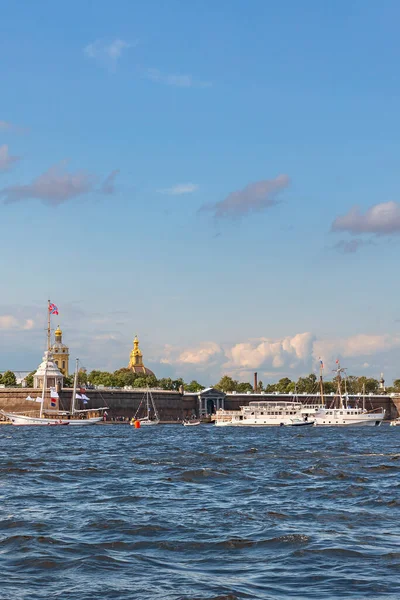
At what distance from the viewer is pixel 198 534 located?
21.6 metres

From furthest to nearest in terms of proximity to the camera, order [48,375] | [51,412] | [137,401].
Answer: [137,401] < [48,375] < [51,412]

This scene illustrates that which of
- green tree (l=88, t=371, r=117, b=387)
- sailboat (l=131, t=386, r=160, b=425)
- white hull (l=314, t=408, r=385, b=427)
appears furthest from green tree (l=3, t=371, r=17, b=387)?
Result: white hull (l=314, t=408, r=385, b=427)

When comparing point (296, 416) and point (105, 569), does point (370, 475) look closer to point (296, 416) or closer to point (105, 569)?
point (105, 569)

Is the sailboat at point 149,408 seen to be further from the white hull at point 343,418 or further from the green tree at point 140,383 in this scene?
the green tree at point 140,383

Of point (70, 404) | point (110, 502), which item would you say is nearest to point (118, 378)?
point (70, 404)

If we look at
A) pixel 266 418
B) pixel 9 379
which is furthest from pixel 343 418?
pixel 9 379

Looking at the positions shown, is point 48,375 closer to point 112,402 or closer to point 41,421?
point 112,402

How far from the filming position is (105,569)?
17562mm

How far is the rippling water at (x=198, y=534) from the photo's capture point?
16.1 m

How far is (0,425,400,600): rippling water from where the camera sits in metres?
16.1

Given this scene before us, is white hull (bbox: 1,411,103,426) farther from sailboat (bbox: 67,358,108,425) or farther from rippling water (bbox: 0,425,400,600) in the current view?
rippling water (bbox: 0,425,400,600)

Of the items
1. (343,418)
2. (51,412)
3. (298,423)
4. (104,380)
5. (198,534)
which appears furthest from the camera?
(104,380)

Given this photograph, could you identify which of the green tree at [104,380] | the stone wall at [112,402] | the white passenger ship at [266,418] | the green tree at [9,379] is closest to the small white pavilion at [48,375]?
the stone wall at [112,402]

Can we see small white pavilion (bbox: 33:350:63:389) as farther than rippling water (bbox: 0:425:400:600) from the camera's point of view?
Yes
